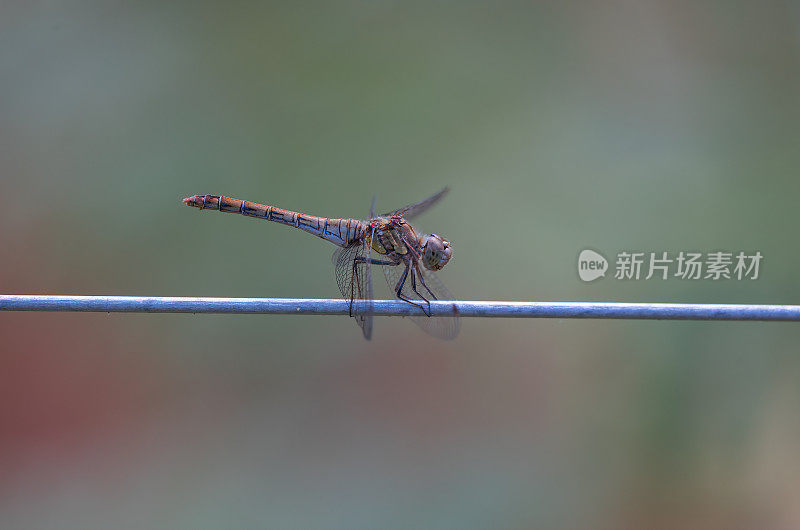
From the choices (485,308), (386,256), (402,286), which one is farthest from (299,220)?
(485,308)

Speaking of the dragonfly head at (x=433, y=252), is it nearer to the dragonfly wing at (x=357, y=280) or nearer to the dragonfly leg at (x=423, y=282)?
the dragonfly leg at (x=423, y=282)

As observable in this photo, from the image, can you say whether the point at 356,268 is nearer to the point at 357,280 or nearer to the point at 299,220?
the point at 357,280

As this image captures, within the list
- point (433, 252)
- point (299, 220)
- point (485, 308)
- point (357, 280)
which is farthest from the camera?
point (299, 220)

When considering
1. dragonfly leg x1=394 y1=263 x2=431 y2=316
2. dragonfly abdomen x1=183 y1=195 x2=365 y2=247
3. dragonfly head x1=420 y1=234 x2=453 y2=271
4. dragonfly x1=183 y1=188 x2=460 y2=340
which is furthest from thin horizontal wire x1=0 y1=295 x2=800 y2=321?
dragonfly abdomen x1=183 y1=195 x2=365 y2=247

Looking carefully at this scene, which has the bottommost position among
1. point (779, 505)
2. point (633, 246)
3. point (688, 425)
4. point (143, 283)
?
point (779, 505)

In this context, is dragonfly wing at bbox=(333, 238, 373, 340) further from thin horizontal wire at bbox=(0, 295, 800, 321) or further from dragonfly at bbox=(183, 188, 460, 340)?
thin horizontal wire at bbox=(0, 295, 800, 321)
